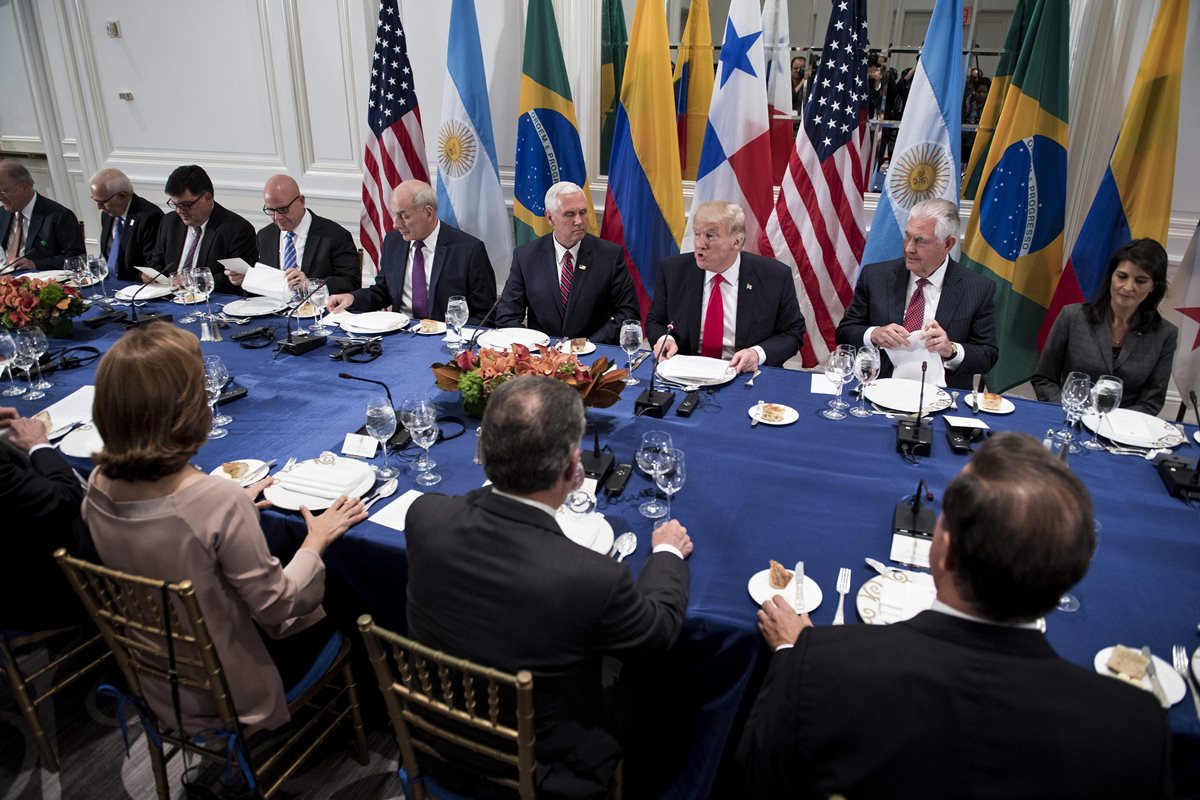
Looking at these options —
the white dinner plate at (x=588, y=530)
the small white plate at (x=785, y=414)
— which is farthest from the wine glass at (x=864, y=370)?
the white dinner plate at (x=588, y=530)

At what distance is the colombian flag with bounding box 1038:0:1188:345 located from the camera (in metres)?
3.87

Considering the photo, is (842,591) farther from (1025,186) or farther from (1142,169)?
(1142,169)

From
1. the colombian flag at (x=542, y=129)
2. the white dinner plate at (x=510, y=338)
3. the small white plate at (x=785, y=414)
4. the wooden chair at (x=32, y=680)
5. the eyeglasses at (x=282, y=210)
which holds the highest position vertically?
the colombian flag at (x=542, y=129)

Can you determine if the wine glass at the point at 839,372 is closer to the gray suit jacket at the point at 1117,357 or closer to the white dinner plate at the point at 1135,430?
the white dinner plate at the point at 1135,430

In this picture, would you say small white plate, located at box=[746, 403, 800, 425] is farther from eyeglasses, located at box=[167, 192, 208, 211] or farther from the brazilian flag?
eyeglasses, located at box=[167, 192, 208, 211]

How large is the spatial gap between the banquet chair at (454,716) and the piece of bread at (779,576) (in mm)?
691

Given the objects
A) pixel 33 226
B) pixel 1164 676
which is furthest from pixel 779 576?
pixel 33 226

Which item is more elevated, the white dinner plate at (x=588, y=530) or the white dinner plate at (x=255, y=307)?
the white dinner plate at (x=255, y=307)

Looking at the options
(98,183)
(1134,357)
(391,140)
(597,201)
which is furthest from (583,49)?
(1134,357)

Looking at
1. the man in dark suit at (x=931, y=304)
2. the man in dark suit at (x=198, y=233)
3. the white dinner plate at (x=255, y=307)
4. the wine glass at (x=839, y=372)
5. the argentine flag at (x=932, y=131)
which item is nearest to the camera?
the wine glass at (x=839, y=372)

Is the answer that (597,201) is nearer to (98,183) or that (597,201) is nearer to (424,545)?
(98,183)

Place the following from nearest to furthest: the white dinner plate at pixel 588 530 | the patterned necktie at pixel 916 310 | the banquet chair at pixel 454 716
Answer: the banquet chair at pixel 454 716, the white dinner plate at pixel 588 530, the patterned necktie at pixel 916 310

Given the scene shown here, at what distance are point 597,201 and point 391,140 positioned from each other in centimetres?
159

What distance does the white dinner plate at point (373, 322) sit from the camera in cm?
375
